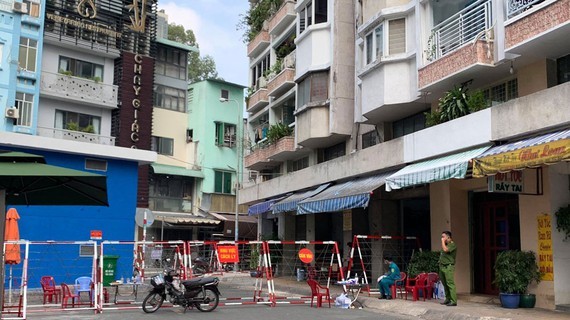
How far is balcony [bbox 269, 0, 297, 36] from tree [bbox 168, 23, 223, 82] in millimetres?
21765

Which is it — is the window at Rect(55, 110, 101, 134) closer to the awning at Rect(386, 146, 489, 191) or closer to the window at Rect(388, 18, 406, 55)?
the window at Rect(388, 18, 406, 55)

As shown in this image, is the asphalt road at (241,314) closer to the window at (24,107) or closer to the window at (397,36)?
the window at (397,36)

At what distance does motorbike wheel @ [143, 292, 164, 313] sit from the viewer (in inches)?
542

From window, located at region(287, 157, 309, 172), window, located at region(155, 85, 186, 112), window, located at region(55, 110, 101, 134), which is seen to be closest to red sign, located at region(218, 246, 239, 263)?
window, located at region(287, 157, 309, 172)

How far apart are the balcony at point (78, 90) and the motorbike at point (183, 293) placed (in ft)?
75.1

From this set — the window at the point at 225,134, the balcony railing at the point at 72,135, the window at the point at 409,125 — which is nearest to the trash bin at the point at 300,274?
the window at the point at 409,125

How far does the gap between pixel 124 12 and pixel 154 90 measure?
232 inches

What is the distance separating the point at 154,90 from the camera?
4112cm

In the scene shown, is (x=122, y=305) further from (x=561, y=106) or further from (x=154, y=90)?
(x=154, y=90)

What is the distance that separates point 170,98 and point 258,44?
10.3 metres

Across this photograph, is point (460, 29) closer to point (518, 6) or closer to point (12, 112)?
point (518, 6)

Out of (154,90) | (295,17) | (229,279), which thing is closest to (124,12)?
(154,90)

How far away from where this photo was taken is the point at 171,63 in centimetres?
4247

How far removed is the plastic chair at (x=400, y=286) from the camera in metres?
16.4
